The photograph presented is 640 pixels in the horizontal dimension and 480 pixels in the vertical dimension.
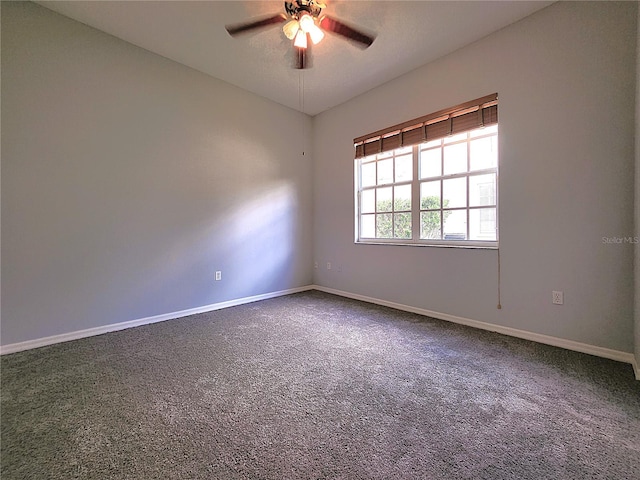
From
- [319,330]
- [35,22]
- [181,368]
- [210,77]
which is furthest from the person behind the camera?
[210,77]

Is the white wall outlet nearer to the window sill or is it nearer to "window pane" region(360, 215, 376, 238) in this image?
the window sill

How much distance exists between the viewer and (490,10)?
2.24 m

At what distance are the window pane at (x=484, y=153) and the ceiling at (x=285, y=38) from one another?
3.16 ft

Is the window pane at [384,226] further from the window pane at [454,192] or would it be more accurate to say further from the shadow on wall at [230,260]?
the shadow on wall at [230,260]

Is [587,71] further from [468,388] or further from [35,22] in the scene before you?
[35,22]

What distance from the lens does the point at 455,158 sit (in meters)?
2.90

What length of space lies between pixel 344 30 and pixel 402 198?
1951 millimetres

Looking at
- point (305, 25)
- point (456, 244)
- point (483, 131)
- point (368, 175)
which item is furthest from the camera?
point (368, 175)

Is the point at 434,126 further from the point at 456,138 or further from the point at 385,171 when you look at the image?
the point at 385,171

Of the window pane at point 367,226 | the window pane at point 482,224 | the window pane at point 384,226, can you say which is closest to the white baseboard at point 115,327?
the window pane at point 367,226

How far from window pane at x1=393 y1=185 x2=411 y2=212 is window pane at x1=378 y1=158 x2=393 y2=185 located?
181 millimetres

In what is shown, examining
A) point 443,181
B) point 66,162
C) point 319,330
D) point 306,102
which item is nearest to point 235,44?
point 306,102

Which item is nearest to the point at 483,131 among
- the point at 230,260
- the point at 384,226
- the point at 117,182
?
the point at 384,226

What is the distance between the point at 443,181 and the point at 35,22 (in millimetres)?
3986
